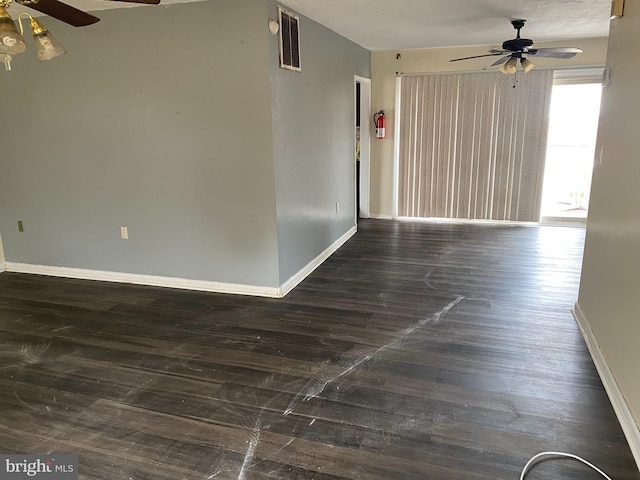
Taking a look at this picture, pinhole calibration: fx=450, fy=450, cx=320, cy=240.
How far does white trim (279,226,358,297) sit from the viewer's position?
12.7 feet

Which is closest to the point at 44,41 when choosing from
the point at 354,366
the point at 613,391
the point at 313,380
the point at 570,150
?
the point at 313,380

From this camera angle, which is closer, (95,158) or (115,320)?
(115,320)

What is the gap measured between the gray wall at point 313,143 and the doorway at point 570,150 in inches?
108

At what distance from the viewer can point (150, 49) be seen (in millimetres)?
3559

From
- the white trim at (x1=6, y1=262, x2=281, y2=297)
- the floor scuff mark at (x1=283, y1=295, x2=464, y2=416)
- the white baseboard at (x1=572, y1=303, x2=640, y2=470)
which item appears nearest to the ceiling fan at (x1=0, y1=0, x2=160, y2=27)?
the floor scuff mark at (x1=283, y1=295, x2=464, y2=416)

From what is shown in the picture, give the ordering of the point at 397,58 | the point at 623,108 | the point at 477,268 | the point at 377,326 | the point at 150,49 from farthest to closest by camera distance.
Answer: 1. the point at 397,58
2. the point at 477,268
3. the point at 150,49
4. the point at 377,326
5. the point at 623,108

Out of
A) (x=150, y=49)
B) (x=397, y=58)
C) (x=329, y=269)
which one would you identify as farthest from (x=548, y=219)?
(x=150, y=49)

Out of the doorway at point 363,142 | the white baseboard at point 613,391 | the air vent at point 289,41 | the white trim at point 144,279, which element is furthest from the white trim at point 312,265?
the white baseboard at point 613,391

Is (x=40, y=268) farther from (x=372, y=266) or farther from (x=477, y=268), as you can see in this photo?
(x=477, y=268)

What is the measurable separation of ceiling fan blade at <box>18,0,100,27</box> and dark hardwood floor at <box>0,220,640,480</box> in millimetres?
1901

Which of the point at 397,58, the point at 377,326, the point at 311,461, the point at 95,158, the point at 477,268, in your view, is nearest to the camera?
the point at 311,461

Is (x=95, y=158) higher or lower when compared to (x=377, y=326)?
higher

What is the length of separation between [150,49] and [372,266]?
276 centimetres

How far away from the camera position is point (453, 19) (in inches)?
168
